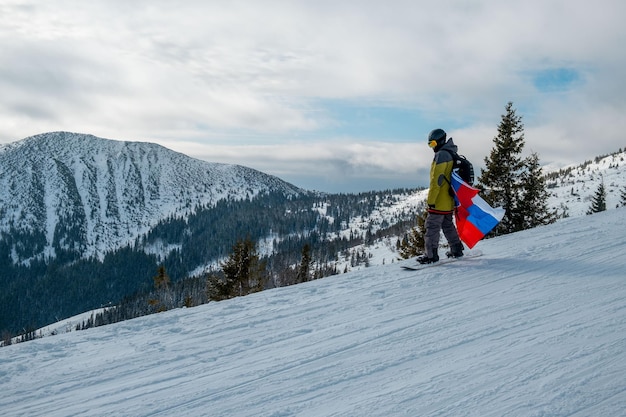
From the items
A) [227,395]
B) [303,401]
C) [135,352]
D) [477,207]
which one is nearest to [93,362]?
[135,352]

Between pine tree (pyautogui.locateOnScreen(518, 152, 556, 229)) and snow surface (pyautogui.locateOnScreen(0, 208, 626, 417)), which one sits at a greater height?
pine tree (pyautogui.locateOnScreen(518, 152, 556, 229))

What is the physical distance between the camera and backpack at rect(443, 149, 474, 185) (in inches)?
316

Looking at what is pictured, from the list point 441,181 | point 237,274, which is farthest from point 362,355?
point 237,274

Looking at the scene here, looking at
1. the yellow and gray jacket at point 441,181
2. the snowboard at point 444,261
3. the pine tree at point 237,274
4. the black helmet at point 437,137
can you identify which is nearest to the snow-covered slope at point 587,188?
the pine tree at point 237,274

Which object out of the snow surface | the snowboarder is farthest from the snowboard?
the snow surface

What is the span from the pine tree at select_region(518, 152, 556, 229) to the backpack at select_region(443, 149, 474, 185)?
563 inches

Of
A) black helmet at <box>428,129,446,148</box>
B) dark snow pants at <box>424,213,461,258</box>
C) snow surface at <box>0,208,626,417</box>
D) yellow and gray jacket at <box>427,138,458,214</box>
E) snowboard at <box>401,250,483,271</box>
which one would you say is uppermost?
black helmet at <box>428,129,446,148</box>

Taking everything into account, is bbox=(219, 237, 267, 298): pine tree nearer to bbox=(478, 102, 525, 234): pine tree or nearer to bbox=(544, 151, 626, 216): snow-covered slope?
bbox=(478, 102, 525, 234): pine tree

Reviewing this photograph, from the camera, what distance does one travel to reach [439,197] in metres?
8.09

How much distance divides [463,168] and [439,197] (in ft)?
2.41

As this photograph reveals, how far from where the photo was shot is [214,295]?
31.3 metres

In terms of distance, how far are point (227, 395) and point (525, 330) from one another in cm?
322

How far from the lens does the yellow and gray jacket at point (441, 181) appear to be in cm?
787

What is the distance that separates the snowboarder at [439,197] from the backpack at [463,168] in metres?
0.18
